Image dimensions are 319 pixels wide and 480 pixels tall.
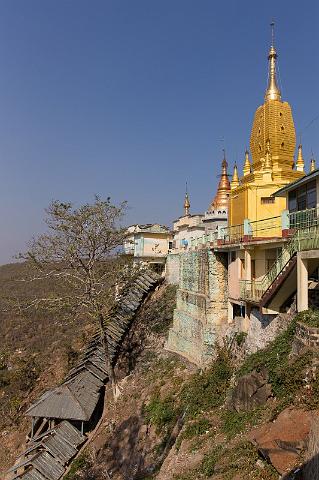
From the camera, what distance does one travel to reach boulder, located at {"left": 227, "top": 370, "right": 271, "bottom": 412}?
1216cm

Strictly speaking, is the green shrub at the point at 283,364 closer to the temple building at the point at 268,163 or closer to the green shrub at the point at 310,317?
the green shrub at the point at 310,317

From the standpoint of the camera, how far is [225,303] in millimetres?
19875

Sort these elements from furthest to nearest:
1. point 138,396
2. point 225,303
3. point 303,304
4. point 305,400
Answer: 1. point 138,396
2. point 225,303
3. point 303,304
4. point 305,400

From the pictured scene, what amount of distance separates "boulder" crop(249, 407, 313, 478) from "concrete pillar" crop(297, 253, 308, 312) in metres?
3.74

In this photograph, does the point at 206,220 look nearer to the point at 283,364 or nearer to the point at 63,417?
the point at 63,417

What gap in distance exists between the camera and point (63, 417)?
19.9 meters

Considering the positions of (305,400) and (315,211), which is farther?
(315,211)

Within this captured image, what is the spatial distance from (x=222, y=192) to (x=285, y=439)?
33.6 metres

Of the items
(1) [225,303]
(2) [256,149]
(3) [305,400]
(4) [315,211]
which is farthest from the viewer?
(2) [256,149]

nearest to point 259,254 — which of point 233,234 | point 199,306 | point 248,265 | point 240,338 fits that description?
point 248,265

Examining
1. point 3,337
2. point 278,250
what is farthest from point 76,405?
point 3,337

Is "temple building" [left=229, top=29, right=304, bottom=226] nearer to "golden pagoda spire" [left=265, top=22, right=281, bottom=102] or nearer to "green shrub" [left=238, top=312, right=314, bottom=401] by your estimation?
"golden pagoda spire" [left=265, top=22, right=281, bottom=102]

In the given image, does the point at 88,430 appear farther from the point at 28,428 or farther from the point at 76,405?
the point at 28,428

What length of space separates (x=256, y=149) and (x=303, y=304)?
12.6 meters
